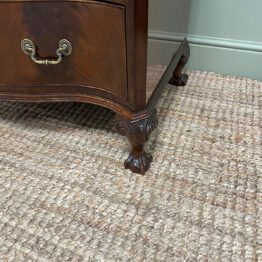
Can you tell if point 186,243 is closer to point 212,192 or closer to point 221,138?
point 212,192

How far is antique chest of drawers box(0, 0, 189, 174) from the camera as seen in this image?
26.2 inches

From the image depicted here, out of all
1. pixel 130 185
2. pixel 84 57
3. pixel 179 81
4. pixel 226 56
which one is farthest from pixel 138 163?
pixel 226 56

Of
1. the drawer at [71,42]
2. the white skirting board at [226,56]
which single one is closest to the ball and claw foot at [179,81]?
the white skirting board at [226,56]

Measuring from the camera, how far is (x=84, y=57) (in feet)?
2.41

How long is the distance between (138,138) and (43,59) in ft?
0.87

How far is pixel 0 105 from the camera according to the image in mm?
1083

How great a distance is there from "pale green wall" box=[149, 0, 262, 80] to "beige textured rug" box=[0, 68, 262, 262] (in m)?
0.16

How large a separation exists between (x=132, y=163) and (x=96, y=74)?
0.22 m

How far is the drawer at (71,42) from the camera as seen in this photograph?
2.21 ft

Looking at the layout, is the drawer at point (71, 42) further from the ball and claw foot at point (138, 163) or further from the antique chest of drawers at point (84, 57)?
the ball and claw foot at point (138, 163)

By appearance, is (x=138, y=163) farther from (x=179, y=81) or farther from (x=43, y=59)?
(x=179, y=81)

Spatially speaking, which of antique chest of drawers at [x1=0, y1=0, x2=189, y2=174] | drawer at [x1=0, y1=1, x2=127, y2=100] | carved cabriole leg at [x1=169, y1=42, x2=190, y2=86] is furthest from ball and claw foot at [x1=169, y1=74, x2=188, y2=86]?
drawer at [x1=0, y1=1, x2=127, y2=100]

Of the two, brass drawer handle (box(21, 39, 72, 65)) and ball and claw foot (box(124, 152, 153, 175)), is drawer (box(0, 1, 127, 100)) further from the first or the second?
ball and claw foot (box(124, 152, 153, 175))

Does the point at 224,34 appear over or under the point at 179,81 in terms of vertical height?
over
